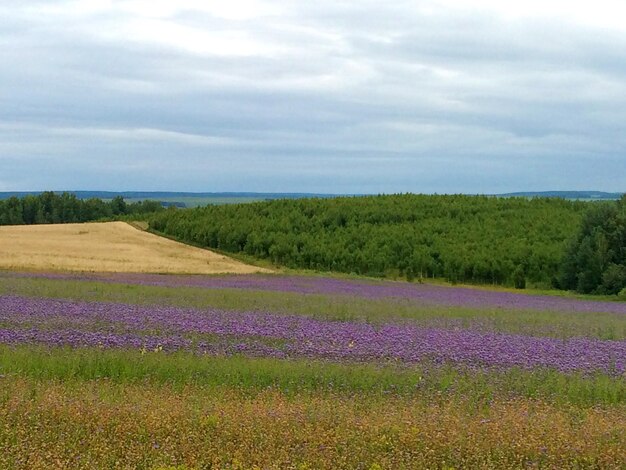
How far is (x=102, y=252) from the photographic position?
168 feet

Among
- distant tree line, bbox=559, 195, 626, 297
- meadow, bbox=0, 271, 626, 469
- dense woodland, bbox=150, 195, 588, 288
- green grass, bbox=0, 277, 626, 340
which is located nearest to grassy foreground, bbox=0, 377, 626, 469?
meadow, bbox=0, 271, 626, 469

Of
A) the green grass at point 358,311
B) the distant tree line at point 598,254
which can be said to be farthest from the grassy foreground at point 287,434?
the distant tree line at point 598,254

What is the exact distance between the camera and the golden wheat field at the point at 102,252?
136 ft

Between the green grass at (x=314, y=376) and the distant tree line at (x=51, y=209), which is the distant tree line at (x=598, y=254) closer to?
the green grass at (x=314, y=376)

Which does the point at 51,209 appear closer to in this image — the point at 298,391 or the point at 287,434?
the point at 298,391

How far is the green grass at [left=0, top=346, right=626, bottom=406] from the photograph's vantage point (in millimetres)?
9383

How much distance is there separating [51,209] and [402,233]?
70759 mm

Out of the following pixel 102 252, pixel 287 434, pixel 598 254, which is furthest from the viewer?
pixel 102 252

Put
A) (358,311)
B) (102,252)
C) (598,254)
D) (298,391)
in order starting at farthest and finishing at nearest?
(102,252)
(598,254)
(358,311)
(298,391)

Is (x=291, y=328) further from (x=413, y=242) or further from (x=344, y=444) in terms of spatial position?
(x=413, y=242)

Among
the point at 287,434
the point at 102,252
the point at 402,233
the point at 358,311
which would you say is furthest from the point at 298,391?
the point at 402,233

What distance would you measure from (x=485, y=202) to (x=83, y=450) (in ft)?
216

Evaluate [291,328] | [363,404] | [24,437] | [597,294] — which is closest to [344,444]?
[363,404]

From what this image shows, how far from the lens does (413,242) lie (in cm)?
5538
